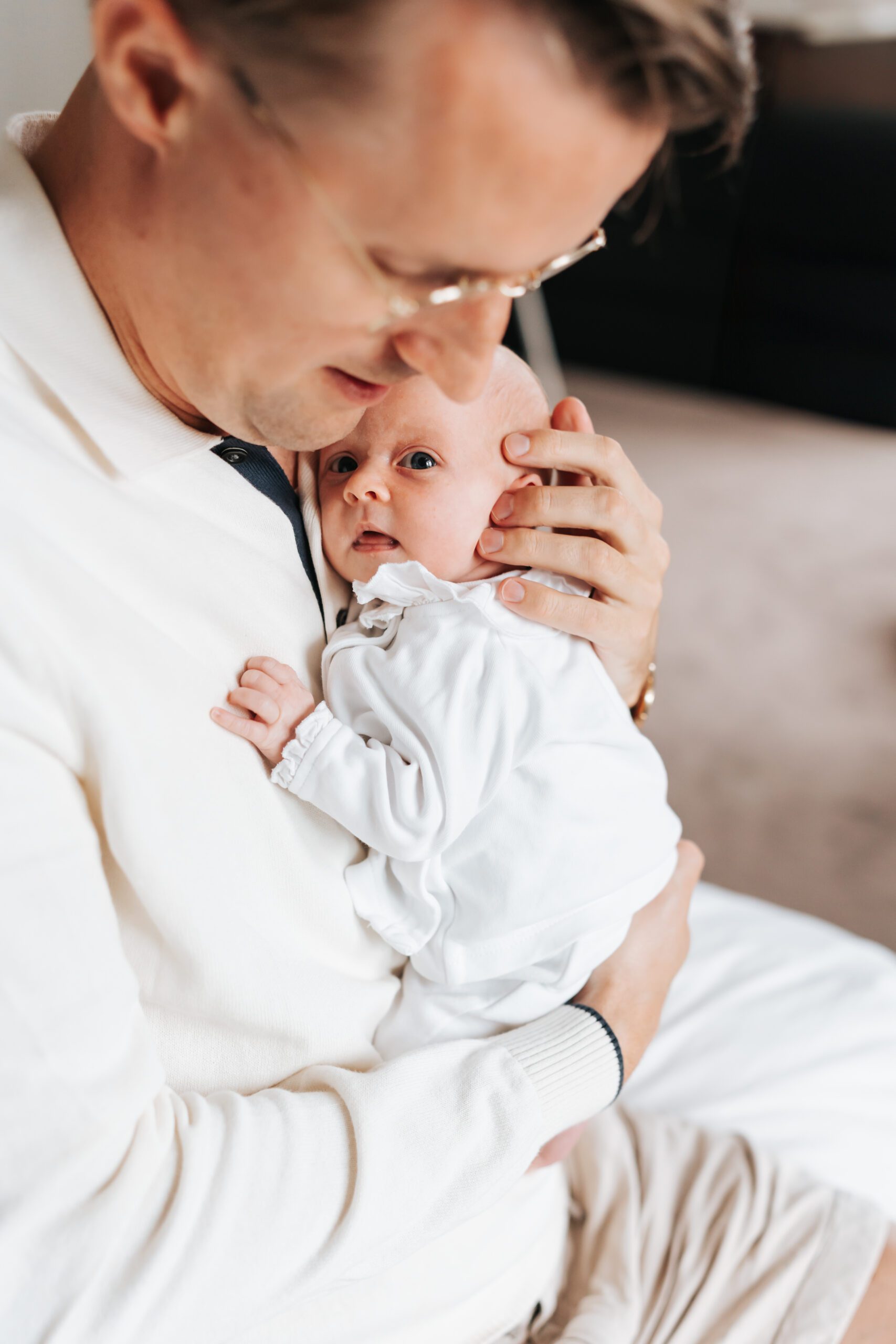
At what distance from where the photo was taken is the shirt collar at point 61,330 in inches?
29.2

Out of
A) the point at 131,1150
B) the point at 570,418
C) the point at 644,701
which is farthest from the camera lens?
the point at 644,701

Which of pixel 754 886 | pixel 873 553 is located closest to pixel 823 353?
pixel 873 553

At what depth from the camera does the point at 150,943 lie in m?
0.79

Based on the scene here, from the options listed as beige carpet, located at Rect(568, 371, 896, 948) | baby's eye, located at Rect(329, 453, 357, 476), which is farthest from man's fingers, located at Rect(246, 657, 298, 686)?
beige carpet, located at Rect(568, 371, 896, 948)

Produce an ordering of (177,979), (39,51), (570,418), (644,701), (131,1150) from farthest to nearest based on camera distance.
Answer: (39,51), (644,701), (570,418), (177,979), (131,1150)

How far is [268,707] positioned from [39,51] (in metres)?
1.45

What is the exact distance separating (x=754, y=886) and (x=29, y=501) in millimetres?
1951

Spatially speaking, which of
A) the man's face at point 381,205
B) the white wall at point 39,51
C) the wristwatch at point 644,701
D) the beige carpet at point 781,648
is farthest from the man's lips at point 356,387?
the beige carpet at point 781,648

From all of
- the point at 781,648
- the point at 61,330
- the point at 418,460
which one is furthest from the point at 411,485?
the point at 781,648

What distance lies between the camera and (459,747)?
938 millimetres

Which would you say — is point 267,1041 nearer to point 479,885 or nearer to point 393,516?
point 479,885

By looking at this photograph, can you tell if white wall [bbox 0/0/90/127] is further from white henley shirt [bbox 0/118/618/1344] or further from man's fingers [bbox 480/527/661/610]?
man's fingers [bbox 480/527/661/610]

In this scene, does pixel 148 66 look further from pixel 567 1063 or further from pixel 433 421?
pixel 567 1063

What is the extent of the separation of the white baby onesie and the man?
4cm
